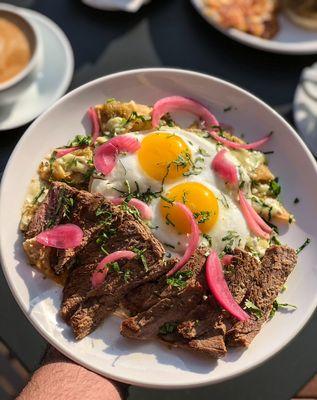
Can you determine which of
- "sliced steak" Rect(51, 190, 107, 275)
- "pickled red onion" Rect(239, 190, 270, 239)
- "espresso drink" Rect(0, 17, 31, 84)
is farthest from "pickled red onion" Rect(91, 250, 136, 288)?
"espresso drink" Rect(0, 17, 31, 84)

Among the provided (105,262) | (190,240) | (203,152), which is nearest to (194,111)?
(203,152)

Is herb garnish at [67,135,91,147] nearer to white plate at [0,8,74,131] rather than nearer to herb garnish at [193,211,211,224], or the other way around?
white plate at [0,8,74,131]

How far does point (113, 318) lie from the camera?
2.22 m

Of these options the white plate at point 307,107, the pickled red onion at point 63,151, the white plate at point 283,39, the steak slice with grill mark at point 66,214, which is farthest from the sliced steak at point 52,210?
the white plate at point 283,39

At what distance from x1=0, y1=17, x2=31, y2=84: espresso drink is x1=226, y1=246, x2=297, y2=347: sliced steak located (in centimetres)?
167

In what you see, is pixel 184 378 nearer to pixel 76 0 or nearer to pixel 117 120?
pixel 117 120

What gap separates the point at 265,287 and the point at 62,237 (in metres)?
0.88

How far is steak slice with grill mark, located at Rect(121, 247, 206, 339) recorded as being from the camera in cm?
211

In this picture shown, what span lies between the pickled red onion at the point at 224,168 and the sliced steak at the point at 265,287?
0.36m

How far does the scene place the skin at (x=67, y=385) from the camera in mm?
2055

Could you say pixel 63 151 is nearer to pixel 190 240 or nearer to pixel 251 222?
pixel 190 240

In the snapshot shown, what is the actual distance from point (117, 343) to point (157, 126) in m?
1.00

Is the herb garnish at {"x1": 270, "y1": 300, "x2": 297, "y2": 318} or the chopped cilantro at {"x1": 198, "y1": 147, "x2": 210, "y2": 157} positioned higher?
the chopped cilantro at {"x1": 198, "y1": 147, "x2": 210, "y2": 157}

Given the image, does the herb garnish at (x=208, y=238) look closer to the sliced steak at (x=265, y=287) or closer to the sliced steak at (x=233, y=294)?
the sliced steak at (x=233, y=294)
